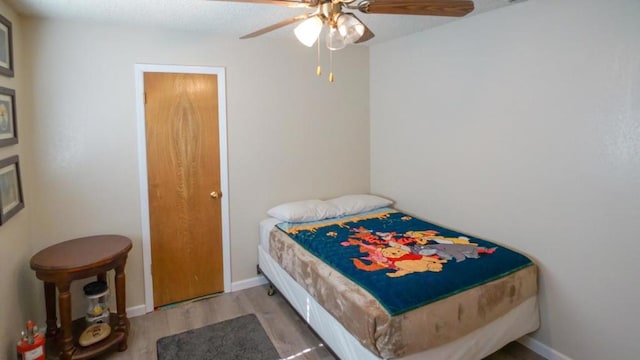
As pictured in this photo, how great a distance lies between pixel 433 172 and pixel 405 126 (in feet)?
1.86

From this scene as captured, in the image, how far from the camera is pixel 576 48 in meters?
2.10

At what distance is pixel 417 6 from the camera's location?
65.6 inches

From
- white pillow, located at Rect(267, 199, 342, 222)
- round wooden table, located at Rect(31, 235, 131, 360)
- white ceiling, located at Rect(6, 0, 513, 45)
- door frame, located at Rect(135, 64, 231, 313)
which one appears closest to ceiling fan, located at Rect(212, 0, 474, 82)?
white ceiling, located at Rect(6, 0, 513, 45)

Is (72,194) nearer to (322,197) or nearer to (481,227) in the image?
(322,197)

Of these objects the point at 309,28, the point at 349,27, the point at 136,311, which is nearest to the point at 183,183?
the point at 136,311

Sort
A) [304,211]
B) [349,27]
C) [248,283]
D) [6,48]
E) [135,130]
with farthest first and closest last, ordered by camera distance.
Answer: [248,283] → [304,211] → [135,130] → [6,48] → [349,27]

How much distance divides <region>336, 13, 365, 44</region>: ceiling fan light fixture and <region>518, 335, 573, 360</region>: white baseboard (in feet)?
7.67

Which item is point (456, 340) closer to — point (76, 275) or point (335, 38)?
point (335, 38)

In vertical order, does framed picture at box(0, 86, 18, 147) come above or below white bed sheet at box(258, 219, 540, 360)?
above

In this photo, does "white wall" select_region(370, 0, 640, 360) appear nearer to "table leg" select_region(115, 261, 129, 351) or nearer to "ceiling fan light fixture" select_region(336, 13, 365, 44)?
"ceiling fan light fixture" select_region(336, 13, 365, 44)

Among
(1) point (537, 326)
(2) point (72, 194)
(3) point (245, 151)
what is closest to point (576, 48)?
(1) point (537, 326)

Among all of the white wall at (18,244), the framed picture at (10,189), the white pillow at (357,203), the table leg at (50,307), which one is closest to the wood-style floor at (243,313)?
the table leg at (50,307)

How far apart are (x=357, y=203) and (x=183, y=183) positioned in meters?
1.63

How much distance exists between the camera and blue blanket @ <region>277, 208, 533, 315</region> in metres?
1.93
